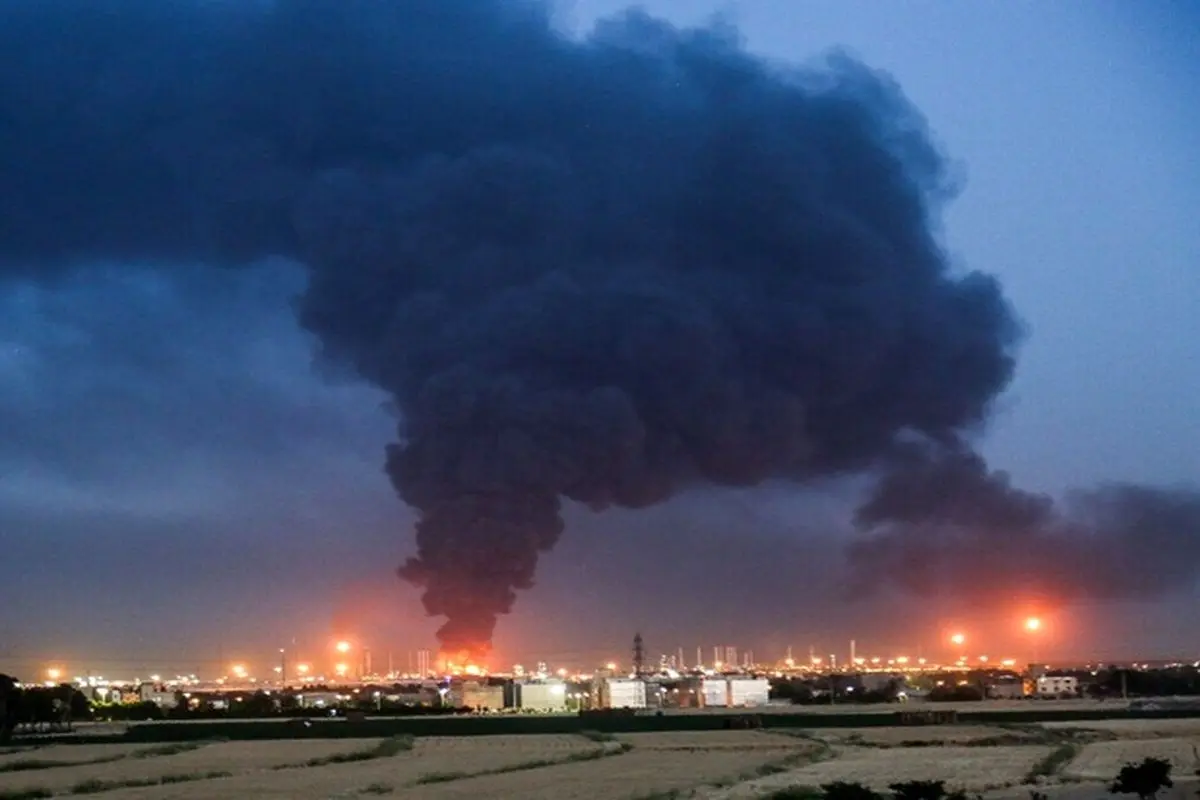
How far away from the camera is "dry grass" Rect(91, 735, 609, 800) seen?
34.3 m

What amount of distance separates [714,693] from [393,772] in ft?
237

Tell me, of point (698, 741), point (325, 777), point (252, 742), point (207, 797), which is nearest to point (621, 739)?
point (698, 741)

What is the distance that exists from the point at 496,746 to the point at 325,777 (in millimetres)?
13266

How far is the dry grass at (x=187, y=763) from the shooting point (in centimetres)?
3892

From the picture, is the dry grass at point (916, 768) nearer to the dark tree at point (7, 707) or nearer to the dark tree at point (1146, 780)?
the dark tree at point (1146, 780)

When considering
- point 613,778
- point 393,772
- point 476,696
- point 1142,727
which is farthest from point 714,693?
point 613,778

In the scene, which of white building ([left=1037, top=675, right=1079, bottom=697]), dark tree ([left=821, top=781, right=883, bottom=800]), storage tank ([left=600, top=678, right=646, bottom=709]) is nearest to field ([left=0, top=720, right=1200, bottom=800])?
dark tree ([left=821, top=781, right=883, bottom=800])

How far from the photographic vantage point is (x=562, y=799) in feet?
102

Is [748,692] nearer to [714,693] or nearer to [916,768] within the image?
[714,693]

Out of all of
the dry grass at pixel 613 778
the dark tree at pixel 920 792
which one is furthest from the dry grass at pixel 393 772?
the dark tree at pixel 920 792

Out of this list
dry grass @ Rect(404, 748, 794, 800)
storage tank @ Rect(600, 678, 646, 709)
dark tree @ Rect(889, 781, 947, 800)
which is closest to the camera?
dark tree @ Rect(889, 781, 947, 800)

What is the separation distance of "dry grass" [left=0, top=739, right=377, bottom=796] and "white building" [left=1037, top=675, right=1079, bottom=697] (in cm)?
8290

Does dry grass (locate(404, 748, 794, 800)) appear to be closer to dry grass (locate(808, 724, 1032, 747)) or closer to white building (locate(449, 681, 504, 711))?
dry grass (locate(808, 724, 1032, 747))

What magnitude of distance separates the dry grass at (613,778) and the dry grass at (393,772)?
15.4 inches
